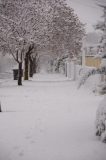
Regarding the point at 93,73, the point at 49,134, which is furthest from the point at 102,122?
the point at 49,134

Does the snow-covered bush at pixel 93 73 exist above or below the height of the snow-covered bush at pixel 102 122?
above

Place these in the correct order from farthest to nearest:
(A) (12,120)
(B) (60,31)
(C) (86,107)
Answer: (B) (60,31) → (C) (86,107) → (A) (12,120)

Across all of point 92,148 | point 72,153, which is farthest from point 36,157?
point 92,148

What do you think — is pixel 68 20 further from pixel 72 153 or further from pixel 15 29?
pixel 72 153

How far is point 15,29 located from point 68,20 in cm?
891

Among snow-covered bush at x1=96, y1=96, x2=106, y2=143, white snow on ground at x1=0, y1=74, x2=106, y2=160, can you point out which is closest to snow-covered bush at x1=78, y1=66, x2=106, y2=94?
snow-covered bush at x1=96, y1=96, x2=106, y2=143

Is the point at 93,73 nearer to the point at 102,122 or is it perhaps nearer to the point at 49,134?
the point at 102,122

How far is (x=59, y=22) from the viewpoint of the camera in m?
32.4

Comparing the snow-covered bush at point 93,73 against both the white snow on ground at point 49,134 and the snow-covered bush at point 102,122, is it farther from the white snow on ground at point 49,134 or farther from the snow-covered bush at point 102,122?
the white snow on ground at point 49,134

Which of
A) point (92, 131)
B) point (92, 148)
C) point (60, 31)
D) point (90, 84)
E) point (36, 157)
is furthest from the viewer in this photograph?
point (60, 31)

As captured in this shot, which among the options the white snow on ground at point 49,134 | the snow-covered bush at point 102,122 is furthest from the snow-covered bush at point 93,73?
the white snow on ground at point 49,134

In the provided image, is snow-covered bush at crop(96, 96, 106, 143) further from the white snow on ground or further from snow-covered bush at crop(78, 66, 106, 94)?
snow-covered bush at crop(78, 66, 106, 94)

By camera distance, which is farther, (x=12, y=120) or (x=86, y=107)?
(x=86, y=107)

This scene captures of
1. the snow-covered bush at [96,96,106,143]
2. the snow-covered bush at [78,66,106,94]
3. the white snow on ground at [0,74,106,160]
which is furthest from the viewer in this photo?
the snow-covered bush at [78,66,106,94]
